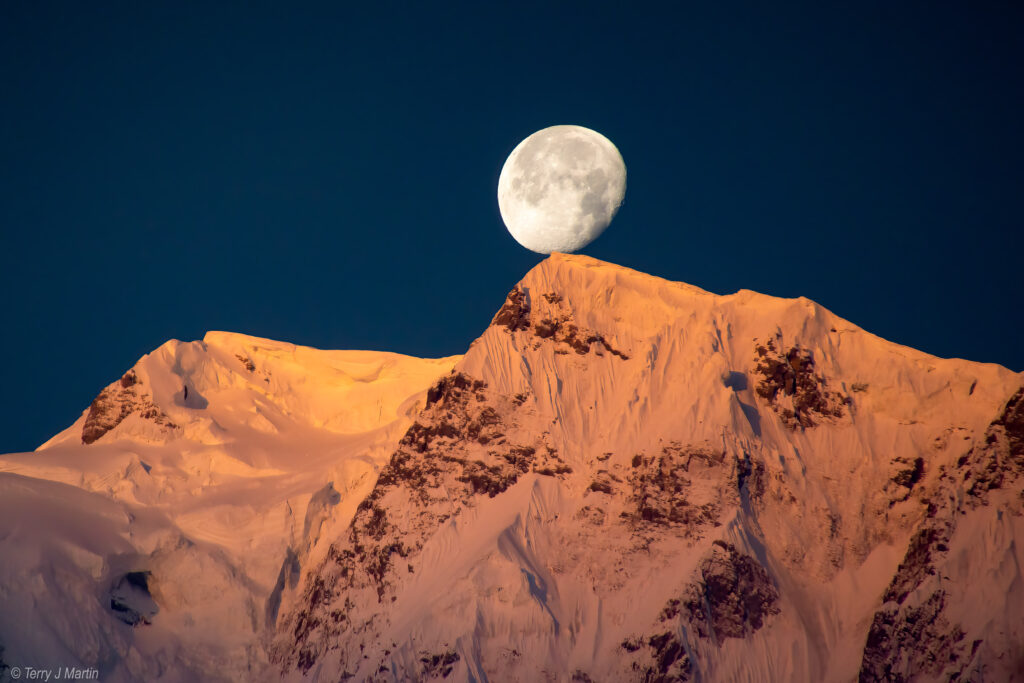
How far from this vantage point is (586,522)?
10994cm

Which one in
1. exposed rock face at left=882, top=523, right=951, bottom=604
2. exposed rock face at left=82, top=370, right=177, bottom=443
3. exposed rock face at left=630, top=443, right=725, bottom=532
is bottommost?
exposed rock face at left=882, top=523, right=951, bottom=604

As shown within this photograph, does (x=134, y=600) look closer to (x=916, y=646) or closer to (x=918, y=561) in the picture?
(x=916, y=646)

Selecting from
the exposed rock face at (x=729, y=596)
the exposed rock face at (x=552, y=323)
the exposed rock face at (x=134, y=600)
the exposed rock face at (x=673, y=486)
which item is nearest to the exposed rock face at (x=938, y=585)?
the exposed rock face at (x=729, y=596)

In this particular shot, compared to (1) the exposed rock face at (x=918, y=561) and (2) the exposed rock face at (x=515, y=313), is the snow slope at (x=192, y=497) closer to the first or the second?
(2) the exposed rock face at (x=515, y=313)

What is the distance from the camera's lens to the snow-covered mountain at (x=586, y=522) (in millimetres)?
101125

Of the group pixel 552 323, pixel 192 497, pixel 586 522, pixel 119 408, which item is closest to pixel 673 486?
pixel 586 522

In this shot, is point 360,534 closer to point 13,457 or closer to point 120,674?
point 120,674

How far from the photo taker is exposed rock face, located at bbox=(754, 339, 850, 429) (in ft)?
374

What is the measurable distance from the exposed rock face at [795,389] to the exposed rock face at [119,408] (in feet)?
174

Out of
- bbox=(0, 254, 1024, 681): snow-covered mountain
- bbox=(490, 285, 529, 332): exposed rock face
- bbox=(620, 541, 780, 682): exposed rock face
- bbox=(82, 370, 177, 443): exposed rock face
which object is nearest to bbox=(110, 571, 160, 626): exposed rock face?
bbox=(0, 254, 1024, 681): snow-covered mountain

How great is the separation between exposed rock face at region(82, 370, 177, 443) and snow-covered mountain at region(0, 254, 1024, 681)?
10.9 feet

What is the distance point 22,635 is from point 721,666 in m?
49.0

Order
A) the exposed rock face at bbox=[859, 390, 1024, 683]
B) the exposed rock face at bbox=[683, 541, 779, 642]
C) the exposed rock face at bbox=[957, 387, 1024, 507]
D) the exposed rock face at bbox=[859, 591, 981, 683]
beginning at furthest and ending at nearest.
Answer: the exposed rock face at bbox=[683, 541, 779, 642]
the exposed rock face at bbox=[957, 387, 1024, 507]
the exposed rock face at bbox=[859, 390, 1024, 683]
the exposed rock face at bbox=[859, 591, 981, 683]

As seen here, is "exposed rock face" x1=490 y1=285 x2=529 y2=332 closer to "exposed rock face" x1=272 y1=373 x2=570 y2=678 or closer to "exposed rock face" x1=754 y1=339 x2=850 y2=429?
"exposed rock face" x1=272 y1=373 x2=570 y2=678
